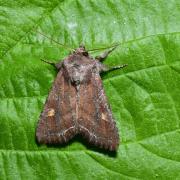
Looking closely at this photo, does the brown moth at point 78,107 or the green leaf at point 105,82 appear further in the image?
the brown moth at point 78,107

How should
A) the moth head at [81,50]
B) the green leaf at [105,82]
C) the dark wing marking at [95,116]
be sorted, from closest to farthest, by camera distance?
1. the green leaf at [105,82]
2. the moth head at [81,50]
3. the dark wing marking at [95,116]

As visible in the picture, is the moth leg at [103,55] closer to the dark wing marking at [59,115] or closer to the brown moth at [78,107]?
the brown moth at [78,107]

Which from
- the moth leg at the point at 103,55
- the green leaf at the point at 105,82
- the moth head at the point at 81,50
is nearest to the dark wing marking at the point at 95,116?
A: the green leaf at the point at 105,82

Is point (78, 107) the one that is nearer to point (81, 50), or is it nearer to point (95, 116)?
point (95, 116)

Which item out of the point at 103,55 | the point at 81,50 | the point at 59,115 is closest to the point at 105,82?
the point at 103,55

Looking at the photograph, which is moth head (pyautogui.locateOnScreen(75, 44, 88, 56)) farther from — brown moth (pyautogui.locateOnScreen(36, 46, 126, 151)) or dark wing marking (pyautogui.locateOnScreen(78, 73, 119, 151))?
dark wing marking (pyautogui.locateOnScreen(78, 73, 119, 151))

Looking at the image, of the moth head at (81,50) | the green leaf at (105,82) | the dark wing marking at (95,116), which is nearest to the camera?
the green leaf at (105,82)
